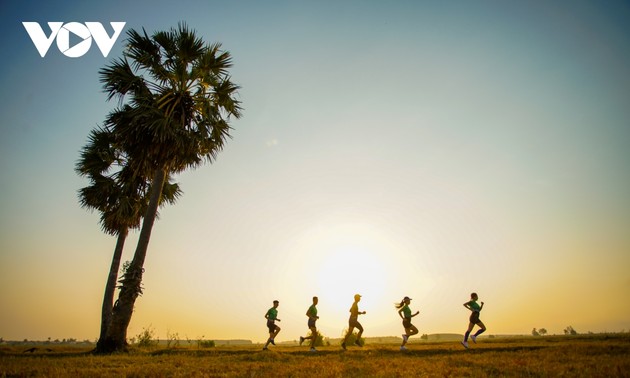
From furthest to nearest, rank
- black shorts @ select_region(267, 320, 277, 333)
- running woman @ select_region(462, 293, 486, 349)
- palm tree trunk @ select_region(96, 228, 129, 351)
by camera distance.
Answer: palm tree trunk @ select_region(96, 228, 129, 351) < black shorts @ select_region(267, 320, 277, 333) < running woman @ select_region(462, 293, 486, 349)

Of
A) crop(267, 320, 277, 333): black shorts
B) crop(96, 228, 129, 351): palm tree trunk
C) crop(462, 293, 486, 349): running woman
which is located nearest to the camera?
crop(462, 293, 486, 349): running woman

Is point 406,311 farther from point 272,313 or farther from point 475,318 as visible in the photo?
point 272,313

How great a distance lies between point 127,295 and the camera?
16.5 metres

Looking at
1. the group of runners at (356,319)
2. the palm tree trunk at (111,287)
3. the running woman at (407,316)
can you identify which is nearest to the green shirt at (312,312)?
the group of runners at (356,319)

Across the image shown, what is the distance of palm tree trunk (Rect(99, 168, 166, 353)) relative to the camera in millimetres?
15969

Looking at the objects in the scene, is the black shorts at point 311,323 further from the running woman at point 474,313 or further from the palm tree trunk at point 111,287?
the palm tree trunk at point 111,287

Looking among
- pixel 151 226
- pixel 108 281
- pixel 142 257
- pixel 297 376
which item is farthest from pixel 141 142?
pixel 297 376

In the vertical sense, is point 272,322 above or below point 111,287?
below

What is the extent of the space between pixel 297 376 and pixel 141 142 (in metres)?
13.8

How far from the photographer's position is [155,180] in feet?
61.0

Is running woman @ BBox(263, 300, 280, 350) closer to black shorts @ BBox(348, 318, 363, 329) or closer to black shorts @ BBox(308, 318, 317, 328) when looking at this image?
black shorts @ BBox(308, 318, 317, 328)

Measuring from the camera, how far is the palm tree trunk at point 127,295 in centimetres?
1597

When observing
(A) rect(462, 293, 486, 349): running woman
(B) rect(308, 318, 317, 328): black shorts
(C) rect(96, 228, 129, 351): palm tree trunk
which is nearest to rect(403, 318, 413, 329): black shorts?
(A) rect(462, 293, 486, 349): running woman

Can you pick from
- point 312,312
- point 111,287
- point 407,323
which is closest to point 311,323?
point 312,312
